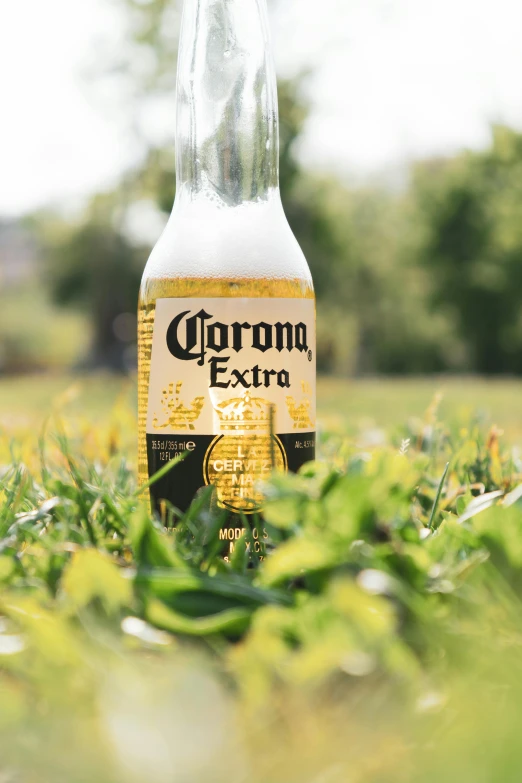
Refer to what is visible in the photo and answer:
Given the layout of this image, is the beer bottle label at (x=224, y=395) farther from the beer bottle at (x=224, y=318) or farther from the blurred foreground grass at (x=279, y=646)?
the blurred foreground grass at (x=279, y=646)

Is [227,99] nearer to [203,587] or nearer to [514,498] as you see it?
[514,498]

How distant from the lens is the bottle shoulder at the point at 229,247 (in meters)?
1.67

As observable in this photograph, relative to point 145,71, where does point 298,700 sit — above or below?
below

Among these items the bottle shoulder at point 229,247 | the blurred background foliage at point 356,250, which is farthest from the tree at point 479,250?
the bottle shoulder at point 229,247

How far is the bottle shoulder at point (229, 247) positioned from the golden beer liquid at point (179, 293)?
0.04ft

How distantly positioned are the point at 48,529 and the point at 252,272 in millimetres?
612

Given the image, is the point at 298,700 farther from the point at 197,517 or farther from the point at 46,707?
the point at 197,517

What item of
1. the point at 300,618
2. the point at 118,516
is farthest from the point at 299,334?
the point at 300,618

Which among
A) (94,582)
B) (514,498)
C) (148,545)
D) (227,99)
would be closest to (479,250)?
(227,99)

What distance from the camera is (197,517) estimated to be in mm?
1442

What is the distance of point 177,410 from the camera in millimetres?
1599

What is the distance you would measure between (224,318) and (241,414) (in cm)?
18

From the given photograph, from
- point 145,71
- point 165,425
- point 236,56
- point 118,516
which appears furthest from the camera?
point 145,71

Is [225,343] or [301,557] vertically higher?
[225,343]
